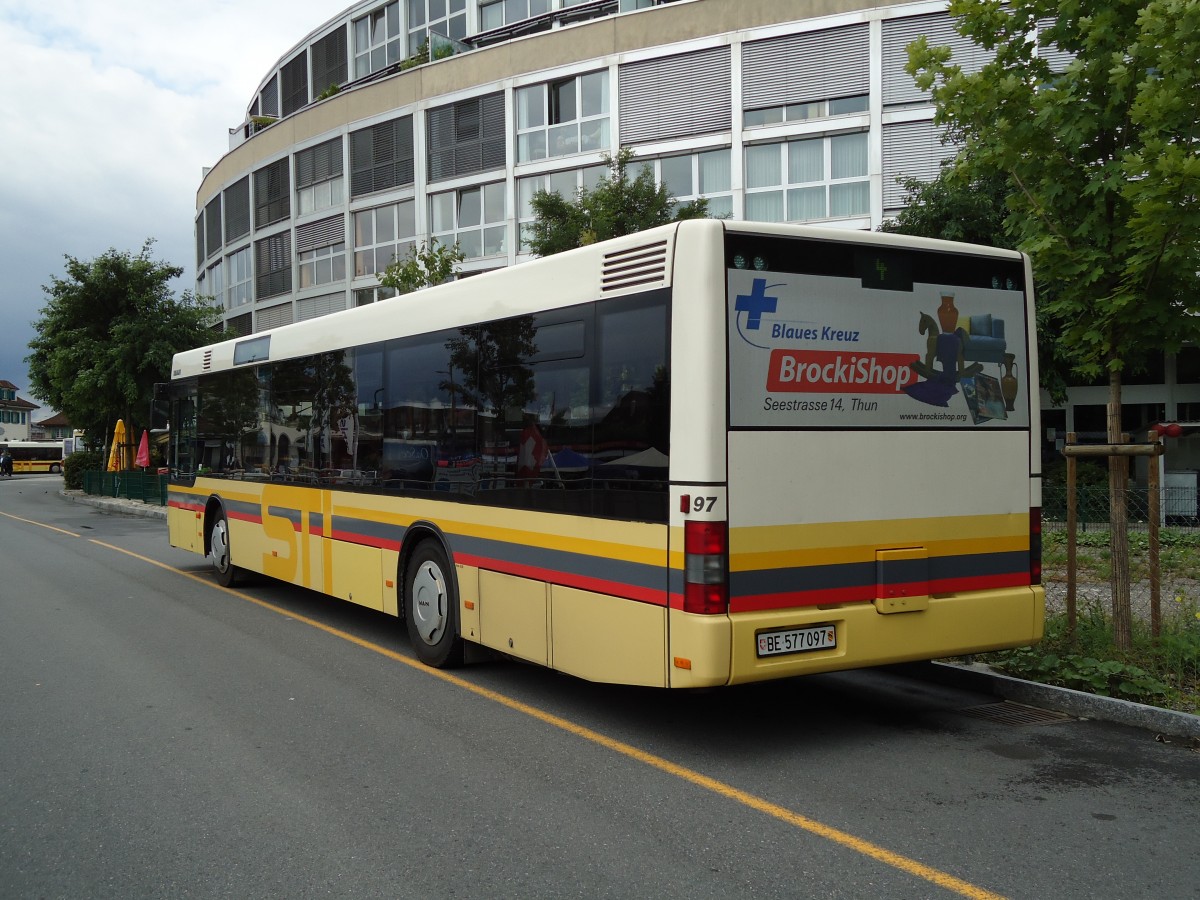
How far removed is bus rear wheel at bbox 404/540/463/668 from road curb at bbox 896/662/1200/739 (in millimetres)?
3315

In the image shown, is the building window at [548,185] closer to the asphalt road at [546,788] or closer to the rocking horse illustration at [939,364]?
the asphalt road at [546,788]

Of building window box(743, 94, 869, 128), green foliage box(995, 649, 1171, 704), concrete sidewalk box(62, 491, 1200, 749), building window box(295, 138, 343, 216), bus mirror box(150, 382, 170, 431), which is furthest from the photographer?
building window box(295, 138, 343, 216)

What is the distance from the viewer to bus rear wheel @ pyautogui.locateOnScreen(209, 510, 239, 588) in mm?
12852

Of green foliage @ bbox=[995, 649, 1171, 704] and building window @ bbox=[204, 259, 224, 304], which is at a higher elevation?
building window @ bbox=[204, 259, 224, 304]

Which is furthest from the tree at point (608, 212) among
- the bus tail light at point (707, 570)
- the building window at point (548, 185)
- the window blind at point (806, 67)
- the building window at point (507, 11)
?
the bus tail light at point (707, 570)

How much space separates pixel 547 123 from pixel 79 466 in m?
26.1

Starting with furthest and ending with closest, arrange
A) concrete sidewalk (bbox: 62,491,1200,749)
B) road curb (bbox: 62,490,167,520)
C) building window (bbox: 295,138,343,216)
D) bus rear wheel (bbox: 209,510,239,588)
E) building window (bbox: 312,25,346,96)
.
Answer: building window (bbox: 312,25,346,96) < building window (bbox: 295,138,343,216) < road curb (bbox: 62,490,167,520) < bus rear wheel (bbox: 209,510,239,588) < concrete sidewalk (bbox: 62,491,1200,749)

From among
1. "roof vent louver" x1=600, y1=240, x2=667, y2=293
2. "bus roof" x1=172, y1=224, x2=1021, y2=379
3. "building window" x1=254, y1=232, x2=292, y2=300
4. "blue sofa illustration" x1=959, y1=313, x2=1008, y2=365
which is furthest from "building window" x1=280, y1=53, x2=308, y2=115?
"blue sofa illustration" x1=959, y1=313, x2=1008, y2=365

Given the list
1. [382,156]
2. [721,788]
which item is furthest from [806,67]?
[721,788]

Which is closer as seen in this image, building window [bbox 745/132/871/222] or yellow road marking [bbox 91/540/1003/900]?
yellow road marking [bbox 91/540/1003/900]

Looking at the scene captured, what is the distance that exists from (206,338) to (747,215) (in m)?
19.6

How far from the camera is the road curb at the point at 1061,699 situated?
6.08 m

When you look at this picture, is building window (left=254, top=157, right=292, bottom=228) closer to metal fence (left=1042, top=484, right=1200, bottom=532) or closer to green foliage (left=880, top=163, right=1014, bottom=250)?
Result: green foliage (left=880, top=163, right=1014, bottom=250)

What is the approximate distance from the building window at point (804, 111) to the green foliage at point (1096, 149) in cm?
1930
